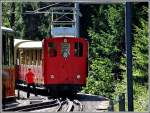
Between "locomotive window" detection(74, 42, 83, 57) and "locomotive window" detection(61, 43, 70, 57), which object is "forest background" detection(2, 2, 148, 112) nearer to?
"locomotive window" detection(74, 42, 83, 57)

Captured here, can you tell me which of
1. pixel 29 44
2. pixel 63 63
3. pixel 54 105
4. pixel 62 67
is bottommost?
pixel 54 105

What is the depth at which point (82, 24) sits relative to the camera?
113ft

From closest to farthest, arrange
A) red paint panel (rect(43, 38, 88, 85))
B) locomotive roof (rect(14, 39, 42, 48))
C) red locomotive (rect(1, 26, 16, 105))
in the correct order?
1. red locomotive (rect(1, 26, 16, 105))
2. red paint panel (rect(43, 38, 88, 85))
3. locomotive roof (rect(14, 39, 42, 48))

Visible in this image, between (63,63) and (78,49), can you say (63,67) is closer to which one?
(63,63)

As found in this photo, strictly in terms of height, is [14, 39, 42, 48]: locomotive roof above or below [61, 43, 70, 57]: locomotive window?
above

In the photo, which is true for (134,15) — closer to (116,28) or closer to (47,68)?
(116,28)

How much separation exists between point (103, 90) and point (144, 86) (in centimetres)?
612

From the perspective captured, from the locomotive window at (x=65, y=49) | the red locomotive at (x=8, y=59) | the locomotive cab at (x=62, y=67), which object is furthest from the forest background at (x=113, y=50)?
the red locomotive at (x=8, y=59)

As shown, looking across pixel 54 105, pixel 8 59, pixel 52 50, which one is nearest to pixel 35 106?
pixel 54 105

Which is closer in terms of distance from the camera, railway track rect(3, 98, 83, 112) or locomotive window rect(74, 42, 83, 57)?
railway track rect(3, 98, 83, 112)

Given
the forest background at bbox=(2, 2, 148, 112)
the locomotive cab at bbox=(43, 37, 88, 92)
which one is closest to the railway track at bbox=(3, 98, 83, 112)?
the locomotive cab at bbox=(43, 37, 88, 92)

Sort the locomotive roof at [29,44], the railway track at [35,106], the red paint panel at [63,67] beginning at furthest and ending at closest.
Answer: the locomotive roof at [29,44] < the red paint panel at [63,67] < the railway track at [35,106]

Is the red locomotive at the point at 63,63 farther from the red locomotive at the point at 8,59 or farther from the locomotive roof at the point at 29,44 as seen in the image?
the red locomotive at the point at 8,59

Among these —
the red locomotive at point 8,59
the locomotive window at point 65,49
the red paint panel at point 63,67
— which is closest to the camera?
the red locomotive at point 8,59
